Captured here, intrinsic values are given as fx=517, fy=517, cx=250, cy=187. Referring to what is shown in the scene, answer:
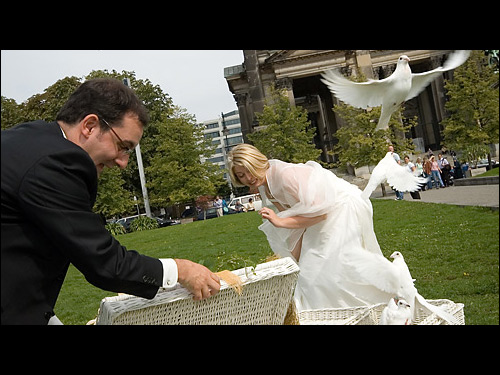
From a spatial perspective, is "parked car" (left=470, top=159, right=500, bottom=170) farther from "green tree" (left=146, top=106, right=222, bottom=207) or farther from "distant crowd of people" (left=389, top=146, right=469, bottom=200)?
"green tree" (left=146, top=106, right=222, bottom=207)

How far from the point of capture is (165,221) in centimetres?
1355

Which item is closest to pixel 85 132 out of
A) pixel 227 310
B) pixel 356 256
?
pixel 227 310

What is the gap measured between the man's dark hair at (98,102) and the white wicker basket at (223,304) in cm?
55

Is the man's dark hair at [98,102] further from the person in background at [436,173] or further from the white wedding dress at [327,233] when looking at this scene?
the person in background at [436,173]

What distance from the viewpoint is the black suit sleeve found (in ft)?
3.92

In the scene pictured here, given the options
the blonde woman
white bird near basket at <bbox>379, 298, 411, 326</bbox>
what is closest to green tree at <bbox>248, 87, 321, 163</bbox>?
the blonde woman

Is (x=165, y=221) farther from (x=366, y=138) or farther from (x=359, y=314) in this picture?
(x=359, y=314)

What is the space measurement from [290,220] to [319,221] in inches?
8.9

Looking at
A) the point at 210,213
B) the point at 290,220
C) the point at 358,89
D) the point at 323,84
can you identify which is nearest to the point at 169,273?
the point at 290,220

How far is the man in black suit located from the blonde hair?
60.0 inches

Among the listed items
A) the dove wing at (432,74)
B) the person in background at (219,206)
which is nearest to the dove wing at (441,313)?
the dove wing at (432,74)

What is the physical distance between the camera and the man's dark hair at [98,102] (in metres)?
1.46
